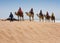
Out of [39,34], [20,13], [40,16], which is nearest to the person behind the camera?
[39,34]

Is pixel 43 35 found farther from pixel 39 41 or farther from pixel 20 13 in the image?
Answer: pixel 20 13

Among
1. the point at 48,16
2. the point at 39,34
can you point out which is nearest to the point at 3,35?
the point at 39,34

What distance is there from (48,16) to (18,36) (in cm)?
3335

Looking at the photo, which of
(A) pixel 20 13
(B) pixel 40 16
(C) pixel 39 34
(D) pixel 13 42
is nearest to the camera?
(D) pixel 13 42

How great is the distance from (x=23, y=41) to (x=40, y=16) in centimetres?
3088

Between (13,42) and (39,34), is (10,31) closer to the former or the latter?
(13,42)

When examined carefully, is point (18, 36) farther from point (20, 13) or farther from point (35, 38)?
point (20, 13)

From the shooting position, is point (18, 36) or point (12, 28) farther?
point (12, 28)

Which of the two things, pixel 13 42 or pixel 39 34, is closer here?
pixel 13 42

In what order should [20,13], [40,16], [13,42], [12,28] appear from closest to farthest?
[13,42]
[12,28]
[20,13]
[40,16]

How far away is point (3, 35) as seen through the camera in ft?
74.6

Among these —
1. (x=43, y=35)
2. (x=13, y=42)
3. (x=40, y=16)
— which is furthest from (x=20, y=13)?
(x=13, y=42)

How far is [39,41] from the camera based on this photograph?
965 inches

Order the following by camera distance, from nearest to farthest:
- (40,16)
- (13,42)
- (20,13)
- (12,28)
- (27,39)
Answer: (13,42), (27,39), (12,28), (20,13), (40,16)
